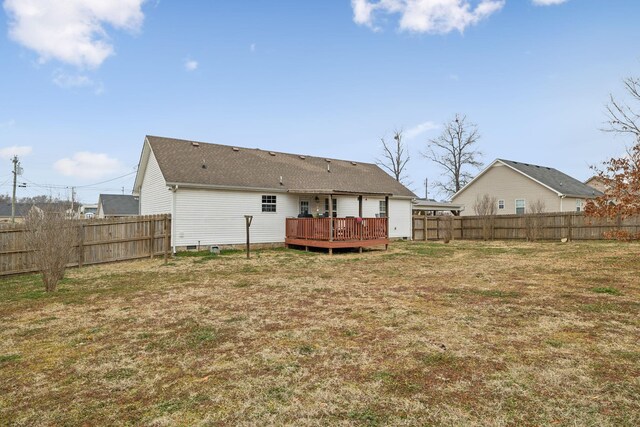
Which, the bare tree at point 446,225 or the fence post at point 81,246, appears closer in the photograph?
the fence post at point 81,246

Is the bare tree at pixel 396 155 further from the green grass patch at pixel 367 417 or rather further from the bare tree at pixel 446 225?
the green grass patch at pixel 367 417

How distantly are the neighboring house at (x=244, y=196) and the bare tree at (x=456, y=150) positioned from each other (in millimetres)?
22715

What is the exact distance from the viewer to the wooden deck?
48.8 ft

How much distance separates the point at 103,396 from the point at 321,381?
1.90m

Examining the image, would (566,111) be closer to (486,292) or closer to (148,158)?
(486,292)

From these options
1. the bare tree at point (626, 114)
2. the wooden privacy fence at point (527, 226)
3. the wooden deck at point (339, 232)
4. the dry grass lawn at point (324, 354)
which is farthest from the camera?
the wooden privacy fence at point (527, 226)

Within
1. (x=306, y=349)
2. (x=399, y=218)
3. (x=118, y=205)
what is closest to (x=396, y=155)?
(x=399, y=218)

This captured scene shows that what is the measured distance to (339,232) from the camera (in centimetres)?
1498

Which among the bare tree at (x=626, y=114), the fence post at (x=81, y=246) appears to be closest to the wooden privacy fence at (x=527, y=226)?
the bare tree at (x=626, y=114)

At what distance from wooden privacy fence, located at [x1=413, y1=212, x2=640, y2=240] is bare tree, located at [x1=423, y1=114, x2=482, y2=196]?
17.7 m

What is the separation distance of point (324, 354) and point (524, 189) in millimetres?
29901

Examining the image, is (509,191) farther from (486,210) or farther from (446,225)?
(446,225)

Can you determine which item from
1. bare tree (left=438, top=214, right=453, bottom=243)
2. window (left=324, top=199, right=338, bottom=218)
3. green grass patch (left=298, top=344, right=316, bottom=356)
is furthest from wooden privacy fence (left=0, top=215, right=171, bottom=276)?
bare tree (left=438, top=214, right=453, bottom=243)

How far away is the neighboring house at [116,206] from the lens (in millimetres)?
36719
